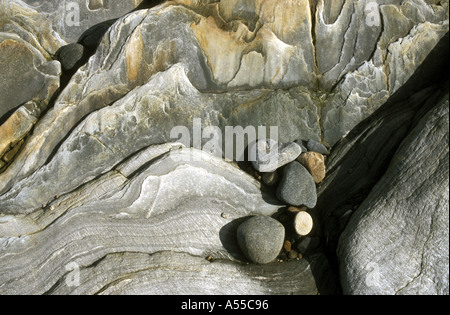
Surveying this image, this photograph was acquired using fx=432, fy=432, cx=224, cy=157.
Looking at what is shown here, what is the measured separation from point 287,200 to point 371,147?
0.92m

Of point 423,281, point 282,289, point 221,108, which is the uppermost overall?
point 221,108

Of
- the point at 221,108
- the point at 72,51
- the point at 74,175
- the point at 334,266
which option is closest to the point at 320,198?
the point at 334,266

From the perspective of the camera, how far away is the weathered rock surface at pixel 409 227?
10.7 feet

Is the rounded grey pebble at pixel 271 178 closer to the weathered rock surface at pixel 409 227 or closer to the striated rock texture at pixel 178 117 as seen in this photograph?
the striated rock texture at pixel 178 117

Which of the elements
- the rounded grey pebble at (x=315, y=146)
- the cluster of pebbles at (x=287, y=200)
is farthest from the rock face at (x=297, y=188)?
the rounded grey pebble at (x=315, y=146)

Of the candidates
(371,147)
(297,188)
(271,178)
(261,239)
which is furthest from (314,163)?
(261,239)

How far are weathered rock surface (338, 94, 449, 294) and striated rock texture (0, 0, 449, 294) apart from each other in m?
0.28

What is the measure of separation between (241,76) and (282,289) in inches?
78.9

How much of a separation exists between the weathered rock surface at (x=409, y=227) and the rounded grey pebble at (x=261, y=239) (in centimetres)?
53

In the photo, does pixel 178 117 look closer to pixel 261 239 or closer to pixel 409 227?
pixel 261 239

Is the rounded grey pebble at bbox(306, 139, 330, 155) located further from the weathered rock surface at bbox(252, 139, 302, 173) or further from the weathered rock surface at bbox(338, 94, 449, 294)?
the weathered rock surface at bbox(338, 94, 449, 294)

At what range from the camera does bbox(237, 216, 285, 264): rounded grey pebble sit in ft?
12.0

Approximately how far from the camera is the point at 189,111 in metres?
4.11

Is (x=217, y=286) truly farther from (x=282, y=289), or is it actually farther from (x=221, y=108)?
(x=221, y=108)
